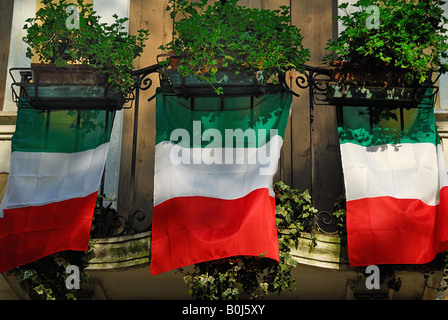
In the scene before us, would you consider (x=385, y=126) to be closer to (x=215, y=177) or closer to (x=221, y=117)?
(x=221, y=117)

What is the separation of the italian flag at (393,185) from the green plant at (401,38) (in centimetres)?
49

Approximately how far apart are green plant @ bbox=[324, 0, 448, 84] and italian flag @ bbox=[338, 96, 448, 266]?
0.49 m

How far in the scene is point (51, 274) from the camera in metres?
8.77

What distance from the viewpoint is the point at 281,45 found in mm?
8914

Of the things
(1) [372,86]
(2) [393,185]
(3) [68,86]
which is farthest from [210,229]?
(1) [372,86]

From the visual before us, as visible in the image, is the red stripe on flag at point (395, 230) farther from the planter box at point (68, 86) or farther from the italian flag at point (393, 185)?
the planter box at point (68, 86)

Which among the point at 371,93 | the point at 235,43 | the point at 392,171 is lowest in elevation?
the point at 392,171

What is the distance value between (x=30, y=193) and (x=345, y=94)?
10.6ft

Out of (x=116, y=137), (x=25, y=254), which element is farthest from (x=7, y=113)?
(x=25, y=254)

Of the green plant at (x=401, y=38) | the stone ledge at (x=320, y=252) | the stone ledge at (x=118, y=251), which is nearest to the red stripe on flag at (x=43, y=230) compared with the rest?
the stone ledge at (x=118, y=251)

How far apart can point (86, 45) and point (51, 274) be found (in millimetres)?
2276

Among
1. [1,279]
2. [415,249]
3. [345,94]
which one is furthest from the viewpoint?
[1,279]

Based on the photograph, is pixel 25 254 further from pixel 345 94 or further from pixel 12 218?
pixel 345 94

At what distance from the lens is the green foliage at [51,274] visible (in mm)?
8711
